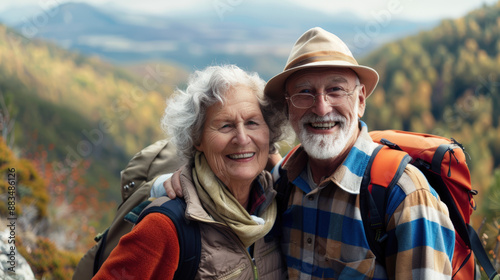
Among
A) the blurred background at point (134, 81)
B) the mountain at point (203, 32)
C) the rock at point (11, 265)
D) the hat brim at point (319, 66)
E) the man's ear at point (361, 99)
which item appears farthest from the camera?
the mountain at point (203, 32)

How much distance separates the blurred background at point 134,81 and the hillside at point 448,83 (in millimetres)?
32

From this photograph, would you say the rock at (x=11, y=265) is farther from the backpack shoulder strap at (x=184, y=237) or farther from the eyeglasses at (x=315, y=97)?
the eyeglasses at (x=315, y=97)

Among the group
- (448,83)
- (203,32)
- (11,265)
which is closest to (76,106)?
(203,32)

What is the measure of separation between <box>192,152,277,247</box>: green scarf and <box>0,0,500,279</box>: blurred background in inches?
118

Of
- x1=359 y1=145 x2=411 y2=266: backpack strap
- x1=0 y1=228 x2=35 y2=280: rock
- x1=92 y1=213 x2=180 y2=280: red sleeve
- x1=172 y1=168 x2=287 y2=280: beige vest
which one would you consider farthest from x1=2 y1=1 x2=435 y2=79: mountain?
x1=92 y1=213 x2=180 y2=280: red sleeve

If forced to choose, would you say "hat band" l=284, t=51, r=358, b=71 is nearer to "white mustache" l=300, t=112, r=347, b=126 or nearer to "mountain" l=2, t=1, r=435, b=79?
"white mustache" l=300, t=112, r=347, b=126

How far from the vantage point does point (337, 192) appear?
2.22 metres

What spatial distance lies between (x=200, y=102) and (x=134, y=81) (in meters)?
9.16

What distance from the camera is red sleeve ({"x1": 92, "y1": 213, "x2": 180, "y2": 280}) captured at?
6.27 ft

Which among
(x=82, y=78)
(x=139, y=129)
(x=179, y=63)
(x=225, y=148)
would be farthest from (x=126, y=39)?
(x=225, y=148)

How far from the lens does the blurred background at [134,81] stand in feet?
22.3

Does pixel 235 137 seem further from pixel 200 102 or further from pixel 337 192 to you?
pixel 337 192

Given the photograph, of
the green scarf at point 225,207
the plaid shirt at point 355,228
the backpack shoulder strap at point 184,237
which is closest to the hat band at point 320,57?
the plaid shirt at point 355,228

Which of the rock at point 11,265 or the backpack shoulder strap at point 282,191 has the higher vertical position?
the backpack shoulder strap at point 282,191
